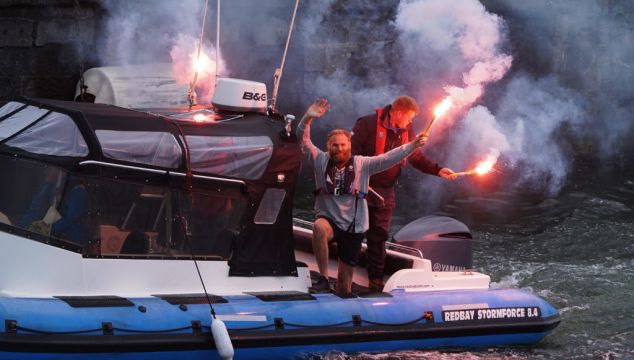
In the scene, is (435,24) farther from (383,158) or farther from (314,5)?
(383,158)

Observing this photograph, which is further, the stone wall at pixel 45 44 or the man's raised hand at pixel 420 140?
the stone wall at pixel 45 44

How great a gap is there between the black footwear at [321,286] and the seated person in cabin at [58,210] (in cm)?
201

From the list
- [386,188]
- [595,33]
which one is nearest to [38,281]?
[386,188]

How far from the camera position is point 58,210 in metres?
8.36

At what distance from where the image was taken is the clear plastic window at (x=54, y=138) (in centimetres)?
841

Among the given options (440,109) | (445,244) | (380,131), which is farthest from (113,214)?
(445,244)

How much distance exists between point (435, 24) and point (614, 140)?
6.34 meters

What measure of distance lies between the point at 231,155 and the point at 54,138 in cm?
132

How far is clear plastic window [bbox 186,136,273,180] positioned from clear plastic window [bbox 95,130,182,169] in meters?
0.15

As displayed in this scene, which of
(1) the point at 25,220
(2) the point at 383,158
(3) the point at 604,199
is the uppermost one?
(2) the point at 383,158

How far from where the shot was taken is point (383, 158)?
9.35 meters

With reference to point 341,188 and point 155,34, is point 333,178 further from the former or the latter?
point 155,34

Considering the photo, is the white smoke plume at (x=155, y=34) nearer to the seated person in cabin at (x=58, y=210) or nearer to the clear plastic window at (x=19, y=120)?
the clear plastic window at (x=19, y=120)

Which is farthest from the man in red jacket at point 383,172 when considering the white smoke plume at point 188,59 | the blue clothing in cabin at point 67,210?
the white smoke plume at point 188,59
